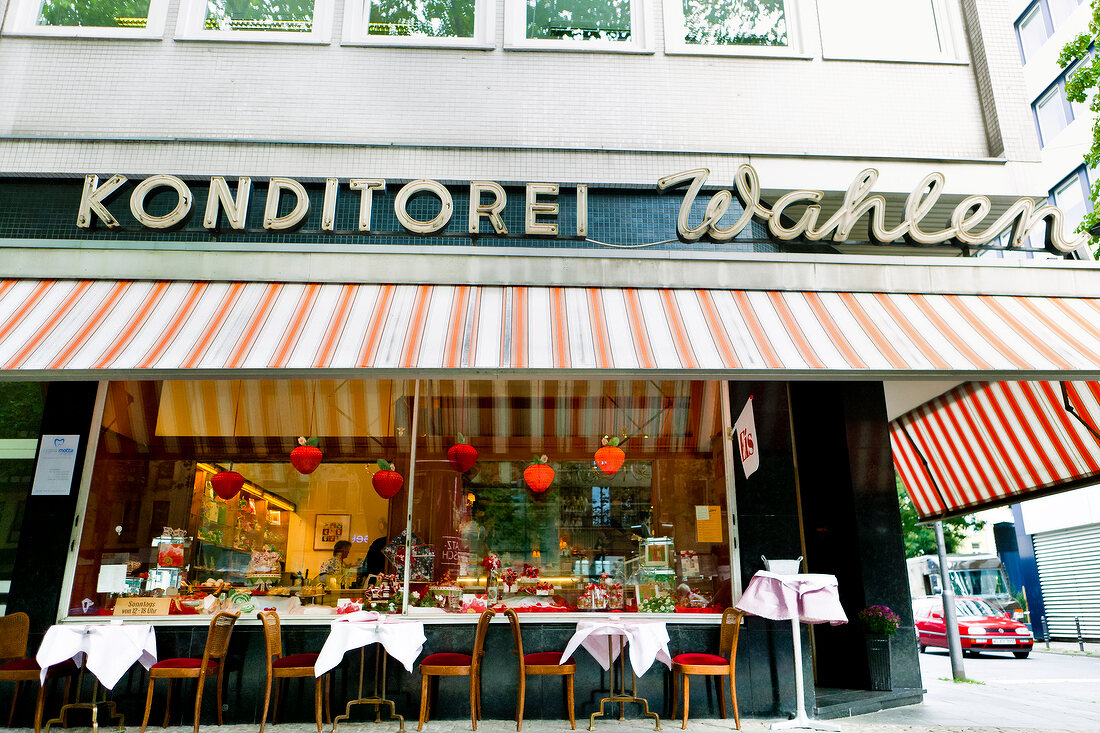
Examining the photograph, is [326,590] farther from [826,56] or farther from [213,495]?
[826,56]

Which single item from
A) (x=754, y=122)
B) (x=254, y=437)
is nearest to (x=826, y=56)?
(x=754, y=122)

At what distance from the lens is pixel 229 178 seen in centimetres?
680

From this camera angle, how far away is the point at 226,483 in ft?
26.9

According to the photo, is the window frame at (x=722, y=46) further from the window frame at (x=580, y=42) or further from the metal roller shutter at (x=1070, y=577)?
the metal roller shutter at (x=1070, y=577)

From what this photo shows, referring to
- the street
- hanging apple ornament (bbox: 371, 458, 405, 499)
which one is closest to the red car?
the street

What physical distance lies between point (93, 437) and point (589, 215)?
5.41m

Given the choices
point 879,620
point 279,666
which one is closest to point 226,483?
point 279,666

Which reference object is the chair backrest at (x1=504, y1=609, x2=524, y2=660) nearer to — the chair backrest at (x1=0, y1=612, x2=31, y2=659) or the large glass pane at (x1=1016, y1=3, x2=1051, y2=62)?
the chair backrest at (x1=0, y1=612, x2=31, y2=659)

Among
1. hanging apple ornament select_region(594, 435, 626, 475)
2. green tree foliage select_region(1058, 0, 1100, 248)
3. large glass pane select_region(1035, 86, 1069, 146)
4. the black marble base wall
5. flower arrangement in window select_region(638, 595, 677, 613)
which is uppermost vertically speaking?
large glass pane select_region(1035, 86, 1069, 146)

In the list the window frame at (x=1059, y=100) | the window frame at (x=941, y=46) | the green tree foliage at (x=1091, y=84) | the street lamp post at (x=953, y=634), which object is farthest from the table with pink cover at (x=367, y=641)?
the window frame at (x=1059, y=100)

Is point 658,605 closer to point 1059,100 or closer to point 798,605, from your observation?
point 798,605

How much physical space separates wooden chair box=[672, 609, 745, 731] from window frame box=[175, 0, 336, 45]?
7.07 m

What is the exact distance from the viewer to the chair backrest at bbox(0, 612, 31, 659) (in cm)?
600

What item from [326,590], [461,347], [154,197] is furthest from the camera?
[326,590]
